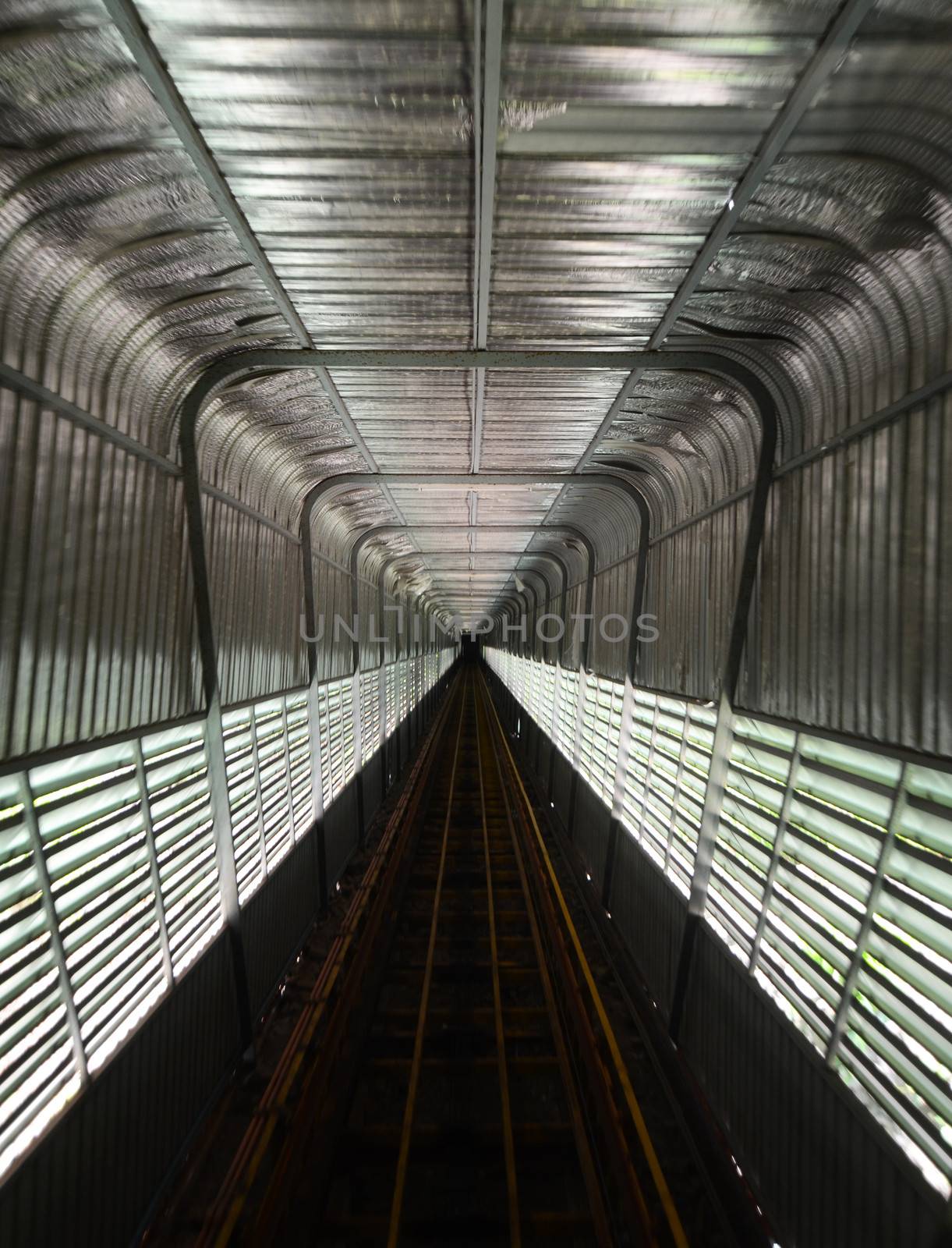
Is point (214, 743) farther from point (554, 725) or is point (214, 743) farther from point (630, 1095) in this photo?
point (554, 725)

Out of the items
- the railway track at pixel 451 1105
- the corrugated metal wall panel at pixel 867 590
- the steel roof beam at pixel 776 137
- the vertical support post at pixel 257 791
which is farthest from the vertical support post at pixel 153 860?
the steel roof beam at pixel 776 137

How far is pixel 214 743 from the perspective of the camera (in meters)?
5.07

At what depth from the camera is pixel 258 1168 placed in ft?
14.0

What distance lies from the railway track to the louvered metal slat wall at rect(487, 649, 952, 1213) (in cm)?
151

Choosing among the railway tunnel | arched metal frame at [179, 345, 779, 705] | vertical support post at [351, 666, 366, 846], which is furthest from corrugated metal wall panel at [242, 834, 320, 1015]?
vertical support post at [351, 666, 366, 846]

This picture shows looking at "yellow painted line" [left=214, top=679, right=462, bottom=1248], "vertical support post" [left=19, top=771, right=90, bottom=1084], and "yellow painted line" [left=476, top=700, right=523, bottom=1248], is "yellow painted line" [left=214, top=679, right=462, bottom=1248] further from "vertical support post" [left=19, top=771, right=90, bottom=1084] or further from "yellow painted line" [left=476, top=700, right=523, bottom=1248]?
"yellow painted line" [left=476, top=700, right=523, bottom=1248]

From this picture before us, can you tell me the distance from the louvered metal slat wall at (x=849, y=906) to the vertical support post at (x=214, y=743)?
3.62 m

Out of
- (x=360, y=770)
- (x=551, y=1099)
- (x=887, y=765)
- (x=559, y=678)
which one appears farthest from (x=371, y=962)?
(x=559, y=678)

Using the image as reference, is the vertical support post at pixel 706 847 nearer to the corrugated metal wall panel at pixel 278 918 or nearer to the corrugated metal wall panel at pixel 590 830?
the corrugated metal wall panel at pixel 590 830

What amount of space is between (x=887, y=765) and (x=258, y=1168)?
446 cm

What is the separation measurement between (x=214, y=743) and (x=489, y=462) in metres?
3.99

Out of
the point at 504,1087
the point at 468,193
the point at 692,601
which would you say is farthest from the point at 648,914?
the point at 468,193

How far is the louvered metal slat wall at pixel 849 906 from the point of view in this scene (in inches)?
108

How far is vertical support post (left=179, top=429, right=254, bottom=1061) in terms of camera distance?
4.61 metres
